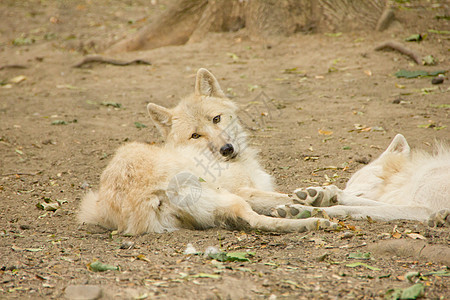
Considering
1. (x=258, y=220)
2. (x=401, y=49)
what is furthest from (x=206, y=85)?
(x=401, y=49)

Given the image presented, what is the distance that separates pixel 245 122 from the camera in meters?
7.41

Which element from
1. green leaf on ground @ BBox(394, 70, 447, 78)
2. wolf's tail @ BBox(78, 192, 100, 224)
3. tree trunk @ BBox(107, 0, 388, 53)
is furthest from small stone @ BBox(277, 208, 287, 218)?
tree trunk @ BBox(107, 0, 388, 53)

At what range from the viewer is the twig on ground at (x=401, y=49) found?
27.7 ft

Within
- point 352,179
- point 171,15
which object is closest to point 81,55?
point 171,15

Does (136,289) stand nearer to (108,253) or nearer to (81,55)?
(108,253)

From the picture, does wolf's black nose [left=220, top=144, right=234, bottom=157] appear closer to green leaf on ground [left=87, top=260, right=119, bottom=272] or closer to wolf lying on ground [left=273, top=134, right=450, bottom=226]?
wolf lying on ground [left=273, top=134, right=450, bottom=226]

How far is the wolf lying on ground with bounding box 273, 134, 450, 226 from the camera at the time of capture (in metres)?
4.03

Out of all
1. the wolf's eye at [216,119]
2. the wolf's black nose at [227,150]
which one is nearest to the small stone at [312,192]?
the wolf's black nose at [227,150]

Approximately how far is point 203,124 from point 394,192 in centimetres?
215

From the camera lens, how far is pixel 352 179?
4984mm

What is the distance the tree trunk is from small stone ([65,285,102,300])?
26.9 feet

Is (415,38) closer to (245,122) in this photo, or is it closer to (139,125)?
(245,122)

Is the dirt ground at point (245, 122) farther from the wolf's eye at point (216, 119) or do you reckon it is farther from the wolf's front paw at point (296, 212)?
the wolf's eye at point (216, 119)

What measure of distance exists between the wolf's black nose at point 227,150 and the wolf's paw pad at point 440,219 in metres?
2.09
